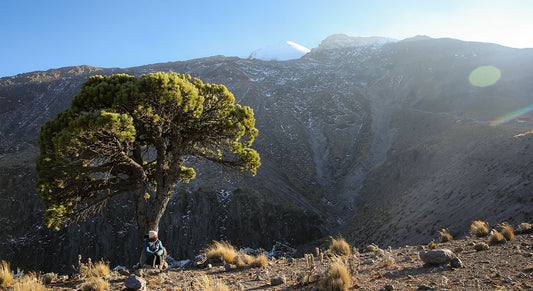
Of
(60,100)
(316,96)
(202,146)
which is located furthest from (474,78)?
(60,100)

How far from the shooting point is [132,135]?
8445 mm

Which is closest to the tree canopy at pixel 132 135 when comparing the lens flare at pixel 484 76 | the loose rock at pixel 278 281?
the loose rock at pixel 278 281

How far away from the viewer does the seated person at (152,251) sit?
26.5 feet

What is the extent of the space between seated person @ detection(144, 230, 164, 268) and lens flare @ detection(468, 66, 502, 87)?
210 feet

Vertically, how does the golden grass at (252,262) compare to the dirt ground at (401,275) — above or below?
below

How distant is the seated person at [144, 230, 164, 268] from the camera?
26.5 feet

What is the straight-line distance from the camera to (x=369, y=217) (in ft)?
83.5

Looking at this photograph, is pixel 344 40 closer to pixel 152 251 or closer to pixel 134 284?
pixel 152 251

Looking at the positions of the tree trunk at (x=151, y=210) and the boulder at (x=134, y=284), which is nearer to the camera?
the boulder at (x=134, y=284)

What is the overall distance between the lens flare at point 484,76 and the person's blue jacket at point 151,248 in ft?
210

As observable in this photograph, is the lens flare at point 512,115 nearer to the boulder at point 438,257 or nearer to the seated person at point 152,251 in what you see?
the boulder at point 438,257

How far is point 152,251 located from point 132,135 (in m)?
3.64

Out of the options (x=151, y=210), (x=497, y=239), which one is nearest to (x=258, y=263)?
(x=151, y=210)

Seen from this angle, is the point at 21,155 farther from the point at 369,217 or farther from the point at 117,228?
the point at 369,217
